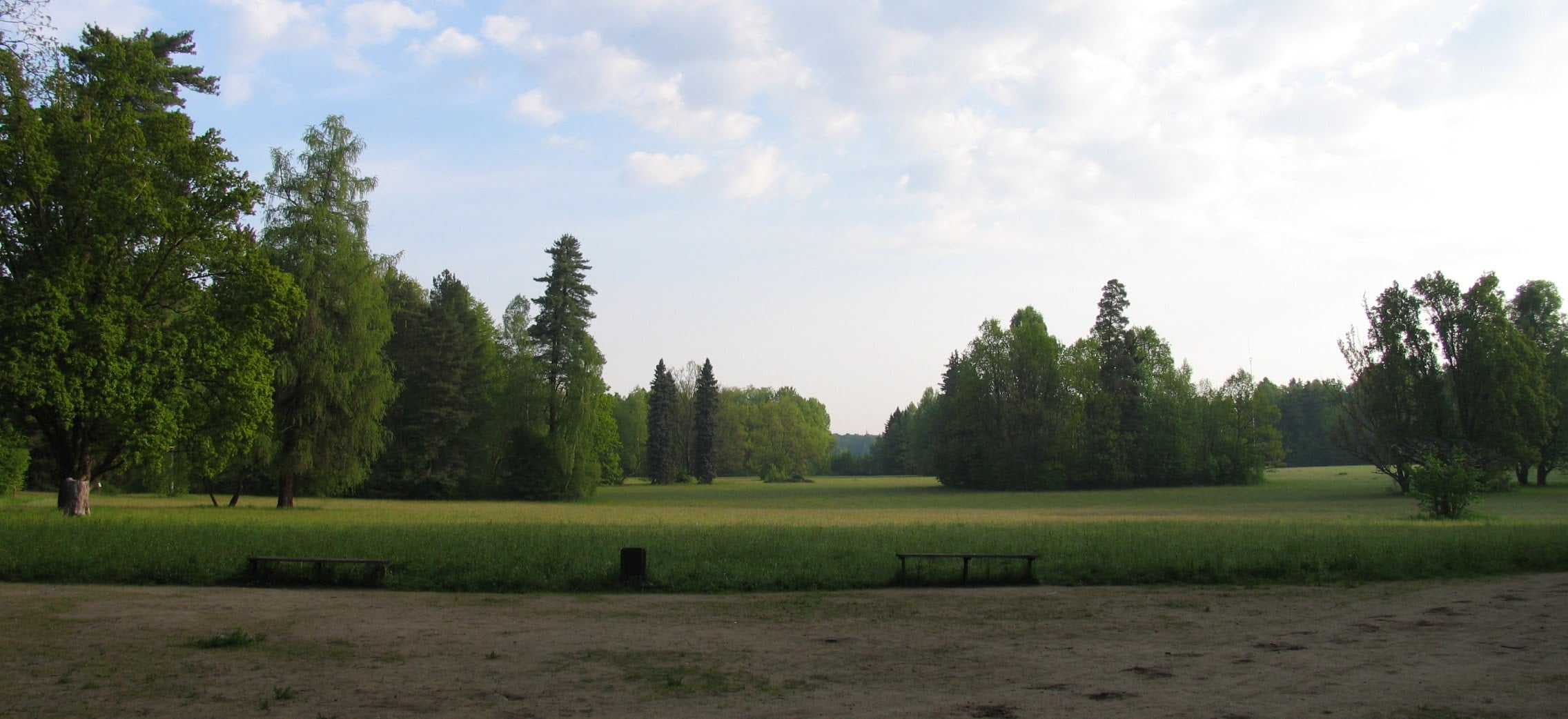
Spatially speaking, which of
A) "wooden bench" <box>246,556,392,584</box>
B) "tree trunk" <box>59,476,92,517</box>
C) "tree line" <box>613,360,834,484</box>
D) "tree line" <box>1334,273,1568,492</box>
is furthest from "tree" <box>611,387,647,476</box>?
"wooden bench" <box>246,556,392,584</box>

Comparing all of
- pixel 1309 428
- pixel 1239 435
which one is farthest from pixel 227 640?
pixel 1309 428

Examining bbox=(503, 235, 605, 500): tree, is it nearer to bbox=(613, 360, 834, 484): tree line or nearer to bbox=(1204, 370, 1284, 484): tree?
bbox=(613, 360, 834, 484): tree line

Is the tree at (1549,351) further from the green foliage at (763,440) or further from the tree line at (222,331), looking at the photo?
the green foliage at (763,440)

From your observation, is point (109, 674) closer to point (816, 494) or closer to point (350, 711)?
point (350, 711)

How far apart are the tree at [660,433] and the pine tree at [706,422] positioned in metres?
3.12

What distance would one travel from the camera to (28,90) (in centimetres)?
2270

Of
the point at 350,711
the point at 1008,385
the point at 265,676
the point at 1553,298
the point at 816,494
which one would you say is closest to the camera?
the point at 350,711

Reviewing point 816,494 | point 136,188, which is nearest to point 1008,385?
point 816,494

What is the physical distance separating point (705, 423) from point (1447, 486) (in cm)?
7538

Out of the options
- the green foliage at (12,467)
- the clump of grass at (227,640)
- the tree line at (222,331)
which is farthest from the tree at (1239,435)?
the green foliage at (12,467)

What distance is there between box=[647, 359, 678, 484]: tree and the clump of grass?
8420cm

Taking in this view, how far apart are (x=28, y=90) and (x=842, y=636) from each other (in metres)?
25.2

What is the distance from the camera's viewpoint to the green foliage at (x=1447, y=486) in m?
30.3

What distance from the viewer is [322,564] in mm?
14602
